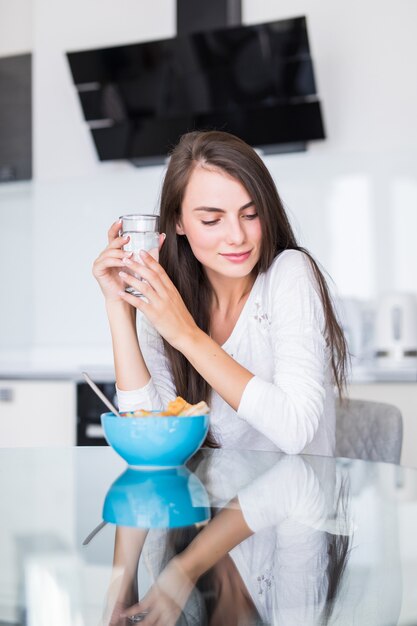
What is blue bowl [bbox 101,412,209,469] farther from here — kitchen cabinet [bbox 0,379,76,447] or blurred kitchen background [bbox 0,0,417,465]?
kitchen cabinet [bbox 0,379,76,447]

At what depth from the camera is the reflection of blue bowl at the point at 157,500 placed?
0.85 m

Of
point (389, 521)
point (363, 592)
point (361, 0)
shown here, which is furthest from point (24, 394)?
point (363, 592)

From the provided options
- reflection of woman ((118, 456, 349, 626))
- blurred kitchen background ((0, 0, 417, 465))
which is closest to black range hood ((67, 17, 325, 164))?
blurred kitchen background ((0, 0, 417, 465))

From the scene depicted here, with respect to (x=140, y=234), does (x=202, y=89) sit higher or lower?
higher

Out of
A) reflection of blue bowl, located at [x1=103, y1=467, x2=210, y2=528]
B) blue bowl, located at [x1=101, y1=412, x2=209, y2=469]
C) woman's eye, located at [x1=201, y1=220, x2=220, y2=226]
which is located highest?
woman's eye, located at [x1=201, y1=220, x2=220, y2=226]

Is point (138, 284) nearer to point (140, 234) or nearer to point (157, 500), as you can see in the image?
point (140, 234)

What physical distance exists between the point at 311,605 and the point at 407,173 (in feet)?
9.44

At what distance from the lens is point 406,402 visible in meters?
2.72

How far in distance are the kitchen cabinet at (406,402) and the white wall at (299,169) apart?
0.61 metres

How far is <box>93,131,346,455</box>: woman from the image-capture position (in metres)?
1.27

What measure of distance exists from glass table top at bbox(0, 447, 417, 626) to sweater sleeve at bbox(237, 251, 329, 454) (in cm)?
7

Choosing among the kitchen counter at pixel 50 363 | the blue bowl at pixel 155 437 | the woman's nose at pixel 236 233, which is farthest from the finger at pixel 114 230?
the kitchen counter at pixel 50 363

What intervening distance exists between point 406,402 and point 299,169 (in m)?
1.21

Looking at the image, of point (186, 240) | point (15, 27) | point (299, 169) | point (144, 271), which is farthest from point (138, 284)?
point (15, 27)
